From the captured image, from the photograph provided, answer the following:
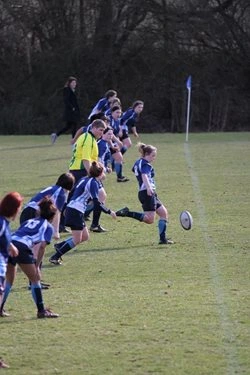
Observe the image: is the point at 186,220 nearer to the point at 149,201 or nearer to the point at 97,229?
the point at 149,201

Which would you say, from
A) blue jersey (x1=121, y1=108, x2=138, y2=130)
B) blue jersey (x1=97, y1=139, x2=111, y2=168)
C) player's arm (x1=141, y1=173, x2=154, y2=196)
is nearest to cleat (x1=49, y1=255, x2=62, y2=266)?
player's arm (x1=141, y1=173, x2=154, y2=196)

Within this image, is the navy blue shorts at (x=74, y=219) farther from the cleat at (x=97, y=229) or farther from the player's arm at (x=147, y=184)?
Answer: the cleat at (x=97, y=229)

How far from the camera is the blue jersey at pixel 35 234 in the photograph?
9664 millimetres

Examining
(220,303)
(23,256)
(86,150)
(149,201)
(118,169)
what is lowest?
(118,169)

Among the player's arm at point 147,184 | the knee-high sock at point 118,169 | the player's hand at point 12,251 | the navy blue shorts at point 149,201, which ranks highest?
the player's hand at point 12,251

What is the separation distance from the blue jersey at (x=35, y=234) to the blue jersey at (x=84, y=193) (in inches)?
117

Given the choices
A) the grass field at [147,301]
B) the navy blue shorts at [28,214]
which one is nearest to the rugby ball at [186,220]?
the grass field at [147,301]

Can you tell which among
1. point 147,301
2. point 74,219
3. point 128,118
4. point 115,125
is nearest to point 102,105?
point 115,125

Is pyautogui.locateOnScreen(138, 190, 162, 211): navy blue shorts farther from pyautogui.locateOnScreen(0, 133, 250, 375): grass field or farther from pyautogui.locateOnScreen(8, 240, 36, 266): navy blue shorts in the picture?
pyautogui.locateOnScreen(8, 240, 36, 266): navy blue shorts

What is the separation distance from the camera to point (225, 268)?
12.2 meters

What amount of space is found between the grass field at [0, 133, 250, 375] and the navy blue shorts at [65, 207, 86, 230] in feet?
1.65

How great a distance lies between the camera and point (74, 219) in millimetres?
12586

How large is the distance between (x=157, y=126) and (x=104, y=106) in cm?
1720

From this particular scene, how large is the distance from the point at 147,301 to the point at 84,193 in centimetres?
284
